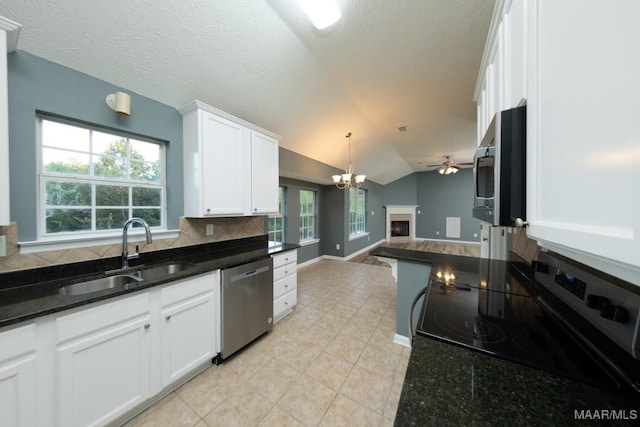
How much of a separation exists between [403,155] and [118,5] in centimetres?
583

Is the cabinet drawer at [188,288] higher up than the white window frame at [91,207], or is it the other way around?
the white window frame at [91,207]

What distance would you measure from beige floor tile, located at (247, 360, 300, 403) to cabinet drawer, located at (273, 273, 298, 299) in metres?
0.73

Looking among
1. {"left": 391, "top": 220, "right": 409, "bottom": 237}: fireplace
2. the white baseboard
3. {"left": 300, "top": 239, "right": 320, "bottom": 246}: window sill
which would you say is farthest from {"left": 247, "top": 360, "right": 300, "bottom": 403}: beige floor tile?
{"left": 391, "top": 220, "right": 409, "bottom": 237}: fireplace

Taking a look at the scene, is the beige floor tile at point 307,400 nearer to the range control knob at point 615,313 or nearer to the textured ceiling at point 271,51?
the range control knob at point 615,313

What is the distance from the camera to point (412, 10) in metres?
1.60

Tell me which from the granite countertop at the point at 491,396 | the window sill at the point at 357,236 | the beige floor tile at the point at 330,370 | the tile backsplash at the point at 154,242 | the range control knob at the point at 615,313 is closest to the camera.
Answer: the granite countertop at the point at 491,396

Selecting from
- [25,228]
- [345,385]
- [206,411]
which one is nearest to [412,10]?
[345,385]

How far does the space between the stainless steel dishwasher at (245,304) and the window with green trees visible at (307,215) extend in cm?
292

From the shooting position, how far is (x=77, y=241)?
163 centimetres

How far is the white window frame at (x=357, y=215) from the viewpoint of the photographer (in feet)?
20.7

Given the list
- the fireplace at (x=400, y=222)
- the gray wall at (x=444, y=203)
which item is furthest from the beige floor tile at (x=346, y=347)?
the gray wall at (x=444, y=203)

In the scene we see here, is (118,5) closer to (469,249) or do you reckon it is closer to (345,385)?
Result: (345,385)

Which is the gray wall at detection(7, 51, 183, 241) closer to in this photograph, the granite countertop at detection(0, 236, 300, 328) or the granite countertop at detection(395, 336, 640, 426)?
the granite countertop at detection(0, 236, 300, 328)

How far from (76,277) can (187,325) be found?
82 cm
